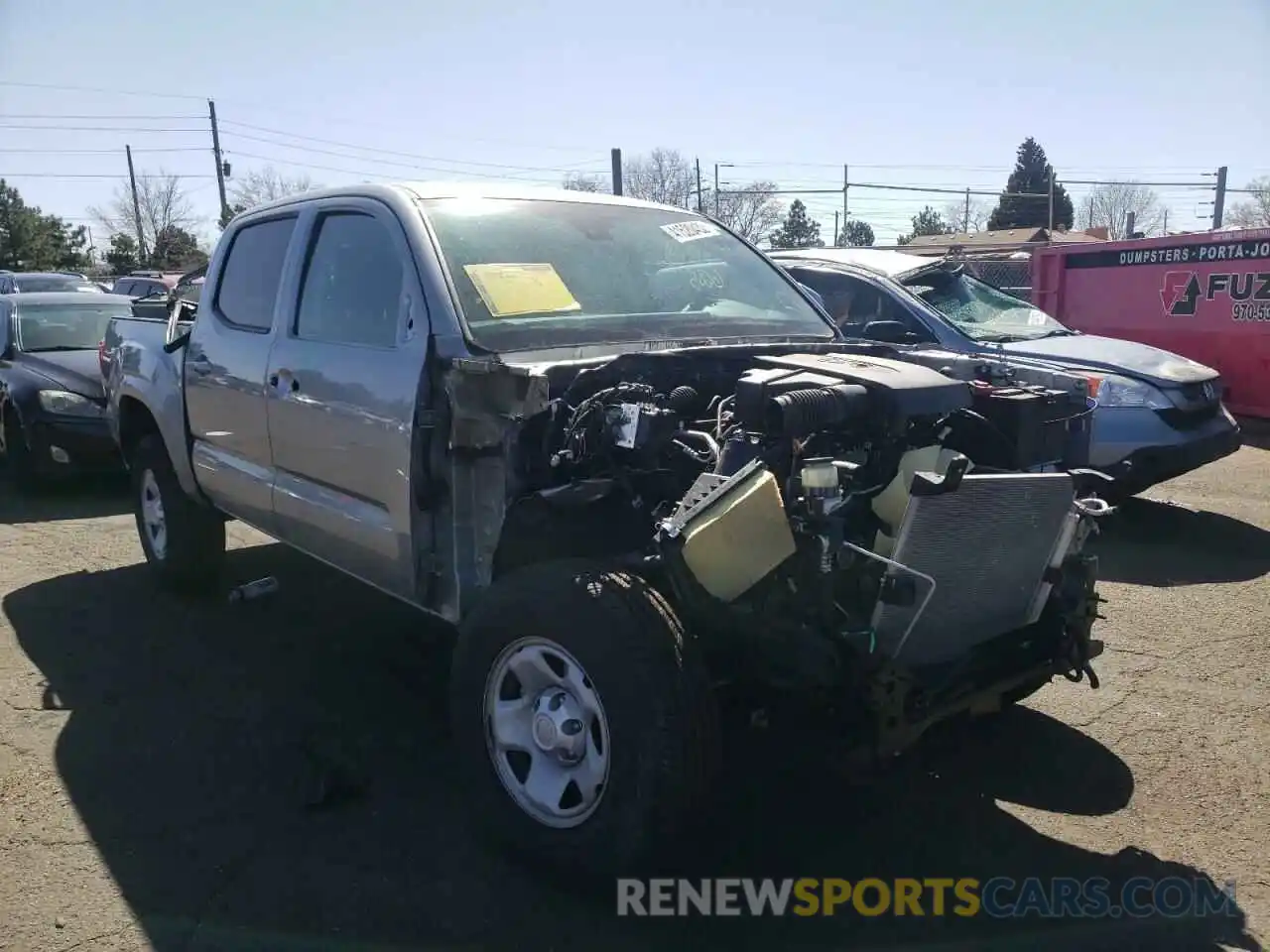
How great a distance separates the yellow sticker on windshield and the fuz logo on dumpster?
9.59 meters

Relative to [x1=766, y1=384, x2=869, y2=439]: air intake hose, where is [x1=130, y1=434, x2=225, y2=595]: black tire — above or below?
below

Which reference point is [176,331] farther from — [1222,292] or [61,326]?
[1222,292]

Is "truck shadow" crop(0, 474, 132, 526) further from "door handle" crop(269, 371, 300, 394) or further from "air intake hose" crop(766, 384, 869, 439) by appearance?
"air intake hose" crop(766, 384, 869, 439)

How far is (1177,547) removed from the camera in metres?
6.66

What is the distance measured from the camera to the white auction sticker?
4539 mm

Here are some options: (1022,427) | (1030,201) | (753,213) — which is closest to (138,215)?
(753,213)

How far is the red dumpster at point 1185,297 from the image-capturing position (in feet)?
35.8

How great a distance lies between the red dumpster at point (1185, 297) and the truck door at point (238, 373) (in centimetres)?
1004

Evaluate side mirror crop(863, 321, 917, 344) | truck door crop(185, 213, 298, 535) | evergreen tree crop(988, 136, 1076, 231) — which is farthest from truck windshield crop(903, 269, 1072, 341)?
evergreen tree crop(988, 136, 1076, 231)

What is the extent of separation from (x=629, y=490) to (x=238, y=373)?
231cm

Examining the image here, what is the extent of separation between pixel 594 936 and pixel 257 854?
3.68 ft

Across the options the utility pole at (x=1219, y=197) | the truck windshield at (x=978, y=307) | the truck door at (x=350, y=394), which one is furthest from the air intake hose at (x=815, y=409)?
the utility pole at (x=1219, y=197)

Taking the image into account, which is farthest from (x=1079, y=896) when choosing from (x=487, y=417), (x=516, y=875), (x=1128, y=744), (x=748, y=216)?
(x=748, y=216)

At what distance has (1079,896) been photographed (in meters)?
2.97
